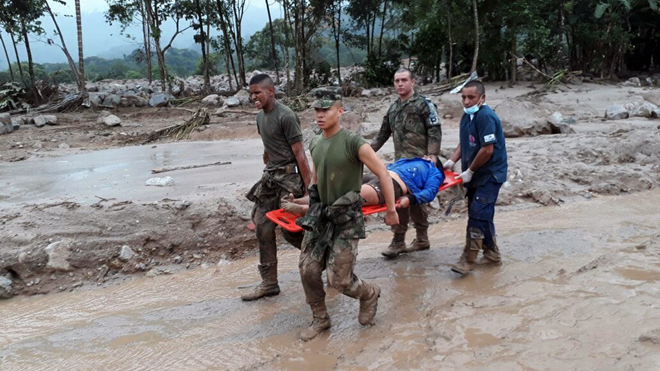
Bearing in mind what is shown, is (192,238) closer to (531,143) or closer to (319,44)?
(531,143)

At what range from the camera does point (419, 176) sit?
166 inches

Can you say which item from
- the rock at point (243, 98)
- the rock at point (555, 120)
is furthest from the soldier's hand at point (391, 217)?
the rock at point (243, 98)

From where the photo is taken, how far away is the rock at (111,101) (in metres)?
18.6

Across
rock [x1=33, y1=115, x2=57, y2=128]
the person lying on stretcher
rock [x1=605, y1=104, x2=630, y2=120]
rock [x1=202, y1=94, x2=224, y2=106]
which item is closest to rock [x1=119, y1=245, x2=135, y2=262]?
the person lying on stretcher

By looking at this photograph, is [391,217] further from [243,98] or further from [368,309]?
[243,98]

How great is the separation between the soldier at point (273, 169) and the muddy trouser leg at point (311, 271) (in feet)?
1.71

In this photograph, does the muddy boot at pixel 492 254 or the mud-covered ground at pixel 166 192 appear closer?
the muddy boot at pixel 492 254

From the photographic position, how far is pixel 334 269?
130 inches

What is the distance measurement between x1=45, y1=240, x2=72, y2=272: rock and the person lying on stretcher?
265 cm

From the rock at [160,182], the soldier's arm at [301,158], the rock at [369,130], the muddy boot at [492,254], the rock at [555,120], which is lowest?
the muddy boot at [492,254]

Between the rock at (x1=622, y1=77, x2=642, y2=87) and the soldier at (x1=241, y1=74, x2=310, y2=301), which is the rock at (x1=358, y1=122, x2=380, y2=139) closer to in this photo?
the soldier at (x1=241, y1=74, x2=310, y2=301)

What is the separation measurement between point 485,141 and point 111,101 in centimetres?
1796

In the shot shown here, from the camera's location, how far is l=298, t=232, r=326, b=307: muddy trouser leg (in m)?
3.38

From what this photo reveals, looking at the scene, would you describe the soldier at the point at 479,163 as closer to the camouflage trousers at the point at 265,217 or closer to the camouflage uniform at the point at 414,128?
the camouflage uniform at the point at 414,128
